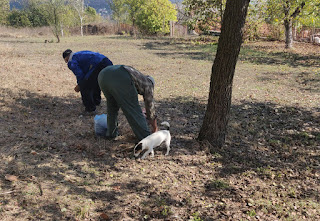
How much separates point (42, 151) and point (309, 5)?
10.0 metres

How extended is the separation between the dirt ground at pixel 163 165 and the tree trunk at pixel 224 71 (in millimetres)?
348

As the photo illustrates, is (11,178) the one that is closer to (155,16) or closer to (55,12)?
(55,12)

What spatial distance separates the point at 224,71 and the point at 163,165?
1.68m

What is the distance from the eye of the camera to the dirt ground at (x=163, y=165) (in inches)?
128

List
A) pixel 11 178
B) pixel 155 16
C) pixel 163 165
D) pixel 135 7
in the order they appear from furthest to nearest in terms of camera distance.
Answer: pixel 135 7 → pixel 155 16 → pixel 163 165 → pixel 11 178

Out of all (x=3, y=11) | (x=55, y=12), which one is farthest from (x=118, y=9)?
(x=55, y=12)

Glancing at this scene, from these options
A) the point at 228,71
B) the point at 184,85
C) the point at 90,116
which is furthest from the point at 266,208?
the point at 184,85

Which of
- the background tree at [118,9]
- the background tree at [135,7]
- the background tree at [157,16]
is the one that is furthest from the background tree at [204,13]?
the background tree at [118,9]

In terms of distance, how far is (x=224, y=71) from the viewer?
428 centimetres

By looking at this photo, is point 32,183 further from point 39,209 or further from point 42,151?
point 42,151

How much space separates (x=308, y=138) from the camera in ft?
18.6

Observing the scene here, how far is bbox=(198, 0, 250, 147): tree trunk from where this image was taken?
3947mm

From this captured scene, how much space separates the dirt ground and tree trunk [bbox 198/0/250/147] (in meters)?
0.35

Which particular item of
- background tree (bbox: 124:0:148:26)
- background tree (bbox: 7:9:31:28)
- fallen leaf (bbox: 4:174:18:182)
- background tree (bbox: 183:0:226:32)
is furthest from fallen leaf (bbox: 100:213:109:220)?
background tree (bbox: 7:9:31:28)
